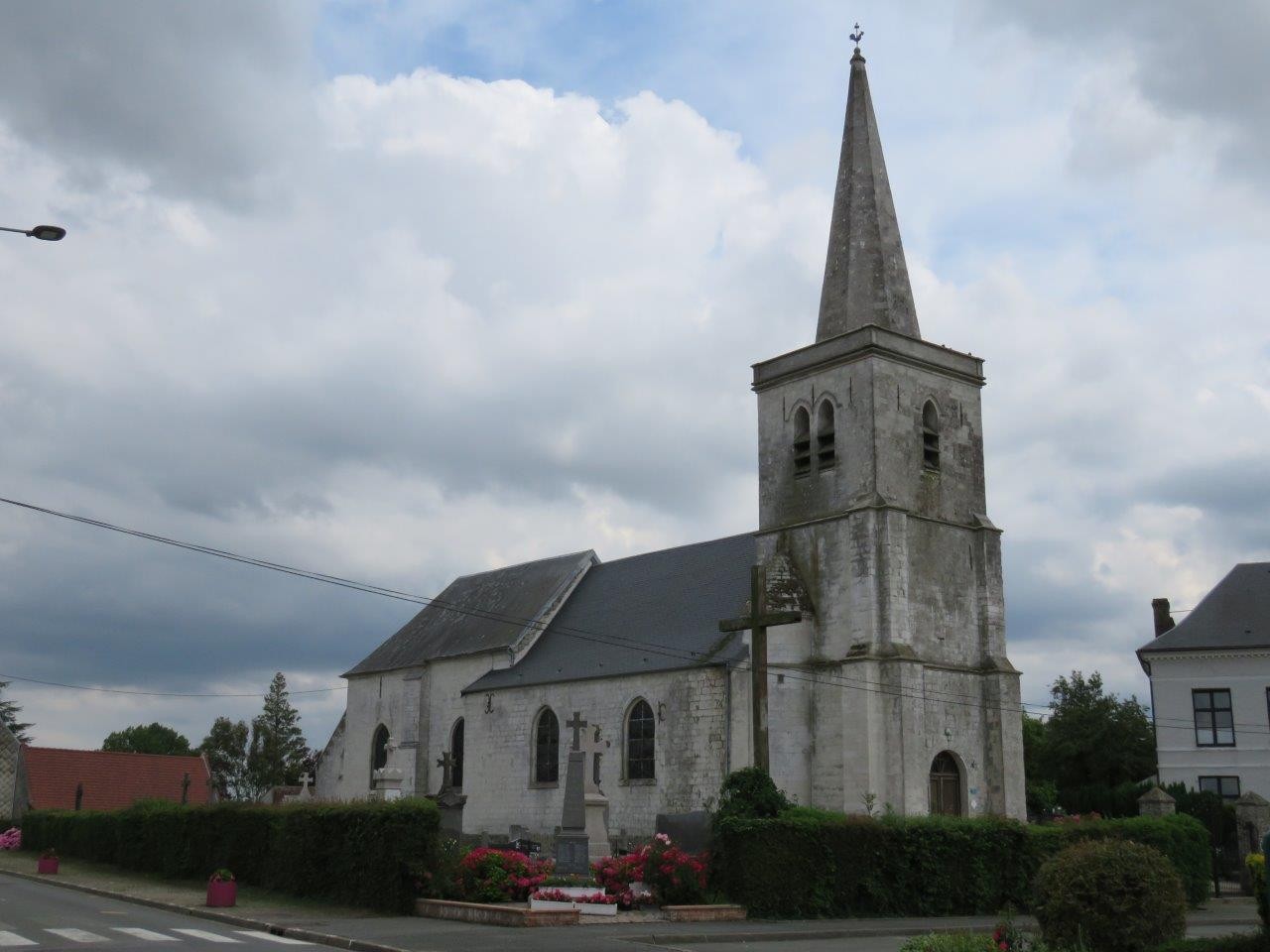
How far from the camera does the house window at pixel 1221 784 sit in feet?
126

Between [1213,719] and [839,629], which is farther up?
[839,629]

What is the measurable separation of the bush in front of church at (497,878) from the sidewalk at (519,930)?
0.87 meters

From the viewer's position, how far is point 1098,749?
47406 mm

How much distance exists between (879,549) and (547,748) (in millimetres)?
11972

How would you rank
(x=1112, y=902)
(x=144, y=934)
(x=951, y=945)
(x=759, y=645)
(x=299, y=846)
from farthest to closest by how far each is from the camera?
1. (x=759, y=645)
2. (x=299, y=846)
3. (x=144, y=934)
4. (x=1112, y=902)
5. (x=951, y=945)

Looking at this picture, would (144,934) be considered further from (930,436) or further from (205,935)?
(930,436)

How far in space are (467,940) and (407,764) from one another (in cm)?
2516

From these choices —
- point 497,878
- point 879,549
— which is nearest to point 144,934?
point 497,878

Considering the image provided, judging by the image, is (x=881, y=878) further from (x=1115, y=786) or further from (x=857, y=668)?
(x=1115, y=786)

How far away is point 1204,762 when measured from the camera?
3897 cm

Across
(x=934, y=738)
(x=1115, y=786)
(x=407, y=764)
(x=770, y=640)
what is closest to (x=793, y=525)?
(x=770, y=640)

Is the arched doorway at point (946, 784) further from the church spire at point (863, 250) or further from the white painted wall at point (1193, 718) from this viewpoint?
the white painted wall at point (1193, 718)

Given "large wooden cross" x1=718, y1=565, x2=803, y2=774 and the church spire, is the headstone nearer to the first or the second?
"large wooden cross" x1=718, y1=565, x2=803, y2=774

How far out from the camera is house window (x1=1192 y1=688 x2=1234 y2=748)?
38.9 metres
